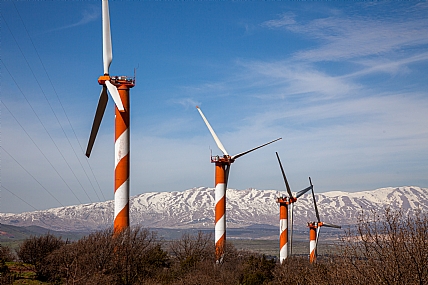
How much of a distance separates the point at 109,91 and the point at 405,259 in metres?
32.1

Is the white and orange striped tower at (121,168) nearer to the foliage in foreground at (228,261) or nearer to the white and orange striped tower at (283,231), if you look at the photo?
the foliage in foreground at (228,261)

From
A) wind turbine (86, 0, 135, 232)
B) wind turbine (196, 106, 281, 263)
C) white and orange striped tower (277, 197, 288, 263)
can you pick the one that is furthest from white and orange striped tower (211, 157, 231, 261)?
wind turbine (86, 0, 135, 232)

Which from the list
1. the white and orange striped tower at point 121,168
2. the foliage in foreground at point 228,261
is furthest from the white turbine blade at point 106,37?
the foliage in foreground at point 228,261

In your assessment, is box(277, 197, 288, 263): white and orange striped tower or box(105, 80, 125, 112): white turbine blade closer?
box(105, 80, 125, 112): white turbine blade

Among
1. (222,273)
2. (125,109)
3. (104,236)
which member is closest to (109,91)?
(125,109)

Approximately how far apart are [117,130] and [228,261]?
91.6ft

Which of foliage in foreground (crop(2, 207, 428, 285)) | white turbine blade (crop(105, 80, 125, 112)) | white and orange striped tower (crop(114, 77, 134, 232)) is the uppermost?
white turbine blade (crop(105, 80, 125, 112))

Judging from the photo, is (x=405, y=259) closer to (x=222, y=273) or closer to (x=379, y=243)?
(x=379, y=243)

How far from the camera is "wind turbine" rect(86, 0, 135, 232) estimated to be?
4656 centimetres

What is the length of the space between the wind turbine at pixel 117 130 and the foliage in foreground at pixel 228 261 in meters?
2.33

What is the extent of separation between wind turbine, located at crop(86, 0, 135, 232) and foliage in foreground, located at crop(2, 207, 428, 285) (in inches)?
91.7

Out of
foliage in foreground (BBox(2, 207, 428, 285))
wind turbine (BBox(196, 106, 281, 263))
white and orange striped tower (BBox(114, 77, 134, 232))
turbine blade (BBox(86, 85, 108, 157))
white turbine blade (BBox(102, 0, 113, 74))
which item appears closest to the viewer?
foliage in foreground (BBox(2, 207, 428, 285))

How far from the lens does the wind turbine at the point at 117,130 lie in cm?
4656

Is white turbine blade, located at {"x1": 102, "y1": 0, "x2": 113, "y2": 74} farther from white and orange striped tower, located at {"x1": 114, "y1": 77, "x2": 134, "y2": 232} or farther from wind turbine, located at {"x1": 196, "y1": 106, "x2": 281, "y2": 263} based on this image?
wind turbine, located at {"x1": 196, "y1": 106, "x2": 281, "y2": 263}
